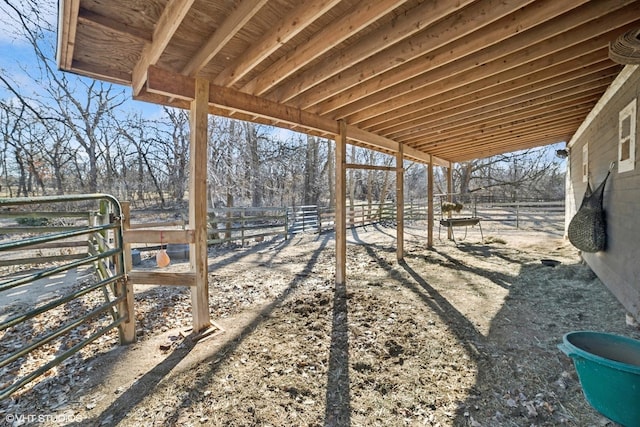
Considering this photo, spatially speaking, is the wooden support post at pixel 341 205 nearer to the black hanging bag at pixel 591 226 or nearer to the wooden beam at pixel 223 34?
the wooden beam at pixel 223 34

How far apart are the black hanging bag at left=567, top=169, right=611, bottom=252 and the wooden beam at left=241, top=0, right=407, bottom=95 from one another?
11.7 feet

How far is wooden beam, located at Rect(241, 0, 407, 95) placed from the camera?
5.87 feet

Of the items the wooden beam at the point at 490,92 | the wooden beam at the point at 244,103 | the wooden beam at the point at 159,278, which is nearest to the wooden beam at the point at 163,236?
the wooden beam at the point at 159,278

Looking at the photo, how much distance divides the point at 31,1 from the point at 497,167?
2543cm

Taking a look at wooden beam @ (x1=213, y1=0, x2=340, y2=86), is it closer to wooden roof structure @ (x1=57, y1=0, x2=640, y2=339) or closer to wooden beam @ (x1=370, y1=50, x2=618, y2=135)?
wooden roof structure @ (x1=57, y1=0, x2=640, y2=339)

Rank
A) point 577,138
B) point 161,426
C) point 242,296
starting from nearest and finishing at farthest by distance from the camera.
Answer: point 161,426, point 242,296, point 577,138

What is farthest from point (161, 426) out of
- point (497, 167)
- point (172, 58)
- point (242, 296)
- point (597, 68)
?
point (497, 167)

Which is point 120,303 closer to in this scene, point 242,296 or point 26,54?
point 242,296

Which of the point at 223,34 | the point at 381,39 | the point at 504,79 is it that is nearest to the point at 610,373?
the point at 381,39

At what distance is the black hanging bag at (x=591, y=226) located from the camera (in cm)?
350

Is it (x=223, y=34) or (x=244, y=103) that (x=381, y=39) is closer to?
(x=223, y=34)

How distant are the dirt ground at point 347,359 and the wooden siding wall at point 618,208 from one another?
0.73ft

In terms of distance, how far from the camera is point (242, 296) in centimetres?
366

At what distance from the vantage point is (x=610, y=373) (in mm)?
1396
